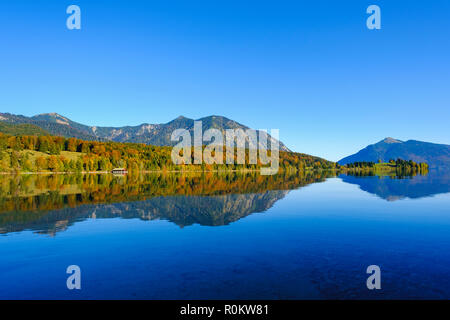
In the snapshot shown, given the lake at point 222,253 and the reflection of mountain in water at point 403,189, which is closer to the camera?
the lake at point 222,253

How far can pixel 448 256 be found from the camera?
23.1 m

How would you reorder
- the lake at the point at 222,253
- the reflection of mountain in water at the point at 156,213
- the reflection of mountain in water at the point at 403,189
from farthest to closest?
the reflection of mountain in water at the point at 403,189 → the reflection of mountain in water at the point at 156,213 → the lake at the point at 222,253

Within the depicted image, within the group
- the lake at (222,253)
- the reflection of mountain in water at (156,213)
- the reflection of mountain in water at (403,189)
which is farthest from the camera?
the reflection of mountain in water at (403,189)

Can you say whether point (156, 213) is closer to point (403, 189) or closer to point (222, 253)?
point (222, 253)

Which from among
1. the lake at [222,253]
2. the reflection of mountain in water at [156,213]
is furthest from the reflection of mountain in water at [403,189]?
the reflection of mountain in water at [156,213]

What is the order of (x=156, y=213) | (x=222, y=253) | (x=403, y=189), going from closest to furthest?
(x=222, y=253) → (x=156, y=213) → (x=403, y=189)

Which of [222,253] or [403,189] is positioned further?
[403,189]

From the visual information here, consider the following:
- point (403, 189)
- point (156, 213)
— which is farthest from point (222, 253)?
point (403, 189)

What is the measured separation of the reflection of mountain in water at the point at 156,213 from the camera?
34.9 meters

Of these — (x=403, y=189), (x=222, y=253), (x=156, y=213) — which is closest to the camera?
(x=222, y=253)

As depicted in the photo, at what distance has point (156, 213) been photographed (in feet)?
145

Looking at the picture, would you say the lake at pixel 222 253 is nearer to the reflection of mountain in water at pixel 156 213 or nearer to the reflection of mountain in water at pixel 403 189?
the reflection of mountain in water at pixel 156 213

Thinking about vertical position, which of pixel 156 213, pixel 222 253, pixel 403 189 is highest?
pixel 403 189

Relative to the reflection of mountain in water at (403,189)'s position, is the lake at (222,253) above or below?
below
